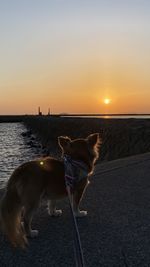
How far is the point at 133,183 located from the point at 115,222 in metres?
2.23

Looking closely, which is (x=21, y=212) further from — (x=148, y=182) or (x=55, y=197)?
(x=148, y=182)

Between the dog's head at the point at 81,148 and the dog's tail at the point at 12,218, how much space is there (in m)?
0.84

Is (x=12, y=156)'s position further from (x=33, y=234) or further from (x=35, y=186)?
(x=35, y=186)

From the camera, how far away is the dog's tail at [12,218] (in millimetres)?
4188

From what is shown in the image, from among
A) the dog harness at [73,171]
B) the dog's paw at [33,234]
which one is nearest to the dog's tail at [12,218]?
the dog's paw at [33,234]

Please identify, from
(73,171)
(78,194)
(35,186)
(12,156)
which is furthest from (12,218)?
(12,156)

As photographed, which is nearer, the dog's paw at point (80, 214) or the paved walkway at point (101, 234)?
the paved walkway at point (101, 234)

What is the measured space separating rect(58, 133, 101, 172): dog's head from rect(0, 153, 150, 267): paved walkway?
770 millimetres

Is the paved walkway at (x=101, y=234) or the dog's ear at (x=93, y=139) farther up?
the dog's ear at (x=93, y=139)

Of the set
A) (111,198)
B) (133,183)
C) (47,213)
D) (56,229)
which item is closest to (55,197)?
(56,229)

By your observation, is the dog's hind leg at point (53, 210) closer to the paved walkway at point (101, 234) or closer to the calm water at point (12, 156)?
the paved walkway at point (101, 234)

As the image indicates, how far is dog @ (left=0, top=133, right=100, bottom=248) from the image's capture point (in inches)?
167

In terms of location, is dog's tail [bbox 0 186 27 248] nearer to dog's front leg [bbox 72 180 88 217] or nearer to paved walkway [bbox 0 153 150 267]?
paved walkway [bbox 0 153 150 267]

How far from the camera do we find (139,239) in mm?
4492
